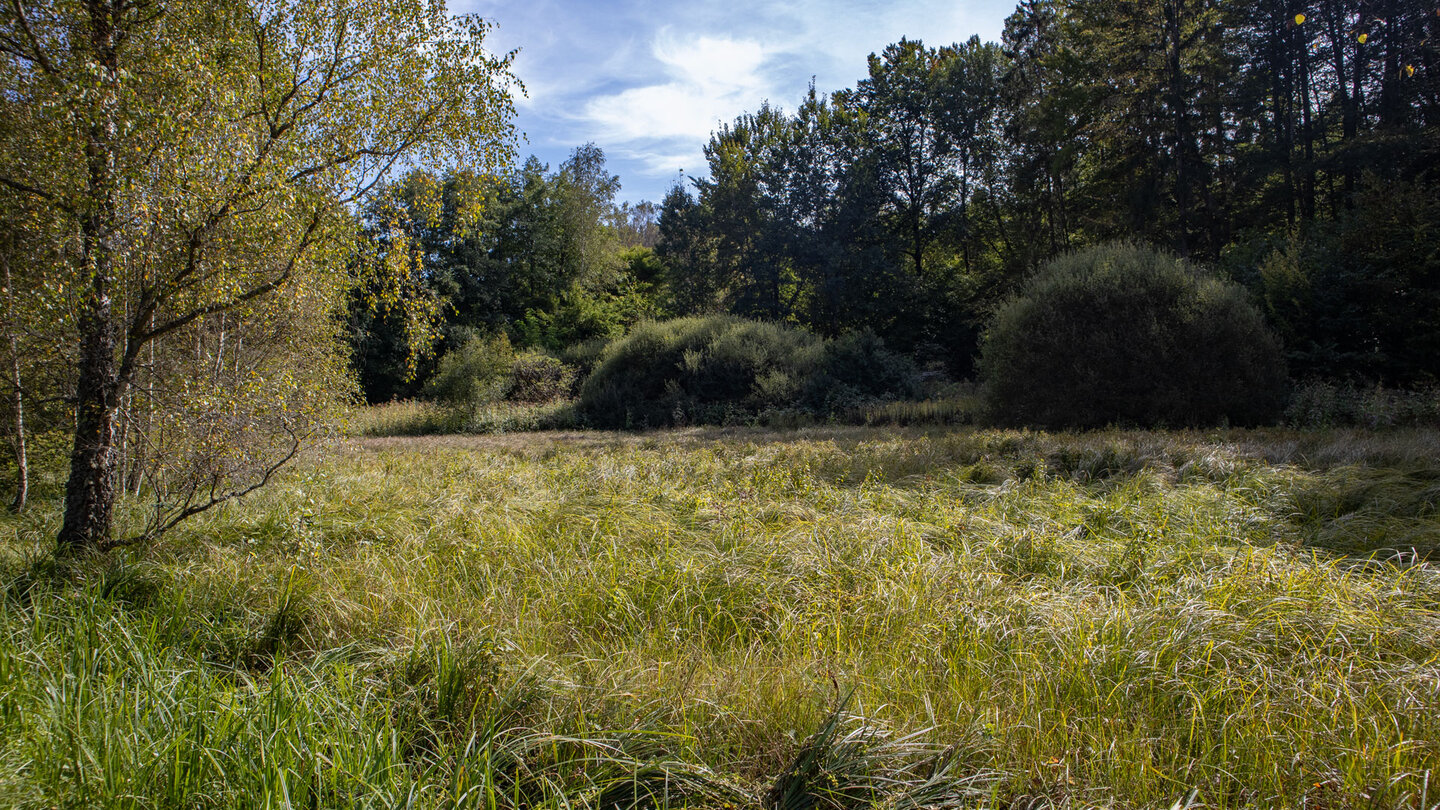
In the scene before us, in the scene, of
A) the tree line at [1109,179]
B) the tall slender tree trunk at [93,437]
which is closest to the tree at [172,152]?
the tall slender tree trunk at [93,437]

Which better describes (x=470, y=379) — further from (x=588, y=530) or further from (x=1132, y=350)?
(x=1132, y=350)

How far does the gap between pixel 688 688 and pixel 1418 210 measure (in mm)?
15098

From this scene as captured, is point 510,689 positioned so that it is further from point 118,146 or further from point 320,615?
point 118,146

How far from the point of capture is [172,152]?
3.97m

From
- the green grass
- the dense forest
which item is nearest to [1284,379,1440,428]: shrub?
the dense forest

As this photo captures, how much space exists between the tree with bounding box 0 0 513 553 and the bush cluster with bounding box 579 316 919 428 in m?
10.2

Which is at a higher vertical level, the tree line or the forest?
the tree line

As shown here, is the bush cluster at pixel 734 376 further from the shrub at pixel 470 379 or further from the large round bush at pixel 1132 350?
the large round bush at pixel 1132 350

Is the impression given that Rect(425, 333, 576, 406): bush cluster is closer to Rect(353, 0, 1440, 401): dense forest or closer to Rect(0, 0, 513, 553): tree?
Rect(353, 0, 1440, 401): dense forest

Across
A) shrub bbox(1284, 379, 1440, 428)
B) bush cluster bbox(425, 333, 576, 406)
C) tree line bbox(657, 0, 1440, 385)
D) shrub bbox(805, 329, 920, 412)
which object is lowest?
shrub bbox(1284, 379, 1440, 428)

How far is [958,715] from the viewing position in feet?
7.40

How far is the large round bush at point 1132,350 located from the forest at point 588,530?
61mm

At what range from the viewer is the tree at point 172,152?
154 inches

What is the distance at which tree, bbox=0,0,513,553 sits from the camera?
3.90 metres
